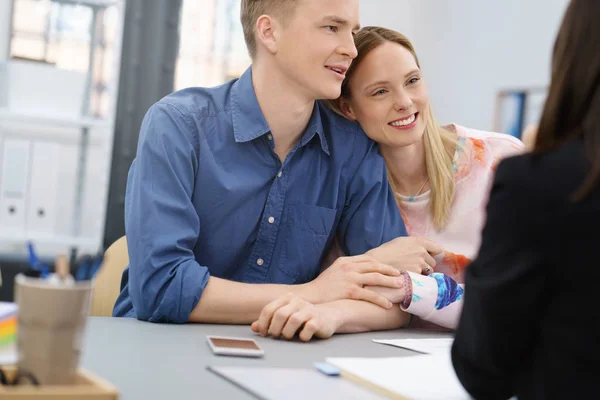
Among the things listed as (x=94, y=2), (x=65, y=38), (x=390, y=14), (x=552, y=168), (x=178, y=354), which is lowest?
(x=178, y=354)

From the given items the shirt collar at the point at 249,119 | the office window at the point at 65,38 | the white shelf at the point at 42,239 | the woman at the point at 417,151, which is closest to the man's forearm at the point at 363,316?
the woman at the point at 417,151

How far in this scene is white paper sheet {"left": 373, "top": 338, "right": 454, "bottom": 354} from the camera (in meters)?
1.14

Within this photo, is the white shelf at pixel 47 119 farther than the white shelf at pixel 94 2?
No

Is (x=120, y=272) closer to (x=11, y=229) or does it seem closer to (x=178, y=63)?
(x=11, y=229)

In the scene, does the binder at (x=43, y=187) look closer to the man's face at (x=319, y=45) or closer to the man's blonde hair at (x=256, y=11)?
the man's blonde hair at (x=256, y=11)

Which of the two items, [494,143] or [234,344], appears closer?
[234,344]

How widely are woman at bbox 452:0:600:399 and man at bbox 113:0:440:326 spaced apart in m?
0.72

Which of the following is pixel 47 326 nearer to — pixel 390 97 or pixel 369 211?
pixel 369 211

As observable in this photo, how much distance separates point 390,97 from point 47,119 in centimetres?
157

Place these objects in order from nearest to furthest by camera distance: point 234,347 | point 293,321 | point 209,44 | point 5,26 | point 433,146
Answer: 1. point 234,347
2. point 293,321
3. point 433,146
4. point 5,26
5. point 209,44

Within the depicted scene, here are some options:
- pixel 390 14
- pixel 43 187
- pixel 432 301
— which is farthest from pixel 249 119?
pixel 390 14

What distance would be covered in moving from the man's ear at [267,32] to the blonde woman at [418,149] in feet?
0.64

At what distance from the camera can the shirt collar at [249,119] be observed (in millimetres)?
1520

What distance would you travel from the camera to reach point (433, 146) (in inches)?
65.6
